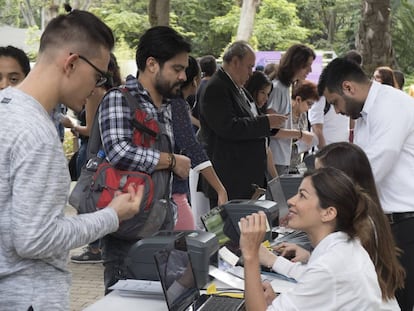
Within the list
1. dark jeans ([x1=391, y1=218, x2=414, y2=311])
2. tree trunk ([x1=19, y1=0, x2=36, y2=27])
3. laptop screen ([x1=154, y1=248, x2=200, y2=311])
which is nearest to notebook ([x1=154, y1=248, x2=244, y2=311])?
laptop screen ([x1=154, y1=248, x2=200, y2=311])

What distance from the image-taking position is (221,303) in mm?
2531

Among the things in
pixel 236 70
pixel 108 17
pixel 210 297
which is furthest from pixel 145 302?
pixel 108 17

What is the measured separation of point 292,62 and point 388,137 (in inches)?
97.7

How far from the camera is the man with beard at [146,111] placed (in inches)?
112

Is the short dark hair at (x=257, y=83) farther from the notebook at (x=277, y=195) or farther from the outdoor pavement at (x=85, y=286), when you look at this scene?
the outdoor pavement at (x=85, y=286)

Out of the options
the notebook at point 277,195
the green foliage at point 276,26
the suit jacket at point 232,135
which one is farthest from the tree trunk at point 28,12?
the notebook at point 277,195

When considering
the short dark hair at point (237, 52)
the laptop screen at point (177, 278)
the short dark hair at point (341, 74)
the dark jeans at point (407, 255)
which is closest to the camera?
the laptop screen at point (177, 278)

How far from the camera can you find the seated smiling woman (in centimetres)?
215

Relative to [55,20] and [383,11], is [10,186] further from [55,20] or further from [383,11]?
[383,11]

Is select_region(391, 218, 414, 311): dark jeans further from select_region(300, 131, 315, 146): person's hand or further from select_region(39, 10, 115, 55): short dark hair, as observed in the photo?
select_region(300, 131, 315, 146): person's hand

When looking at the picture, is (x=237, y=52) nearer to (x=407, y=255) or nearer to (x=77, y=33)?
(x=407, y=255)

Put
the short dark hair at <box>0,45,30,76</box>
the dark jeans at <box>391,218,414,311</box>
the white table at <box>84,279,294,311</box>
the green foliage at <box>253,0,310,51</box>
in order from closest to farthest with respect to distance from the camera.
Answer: the white table at <box>84,279,294,311</box>, the dark jeans at <box>391,218,414,311</box>, the short dark hair at <box>0,45,30,76</box>, the green foliage at <box>253,0,310,51</box>

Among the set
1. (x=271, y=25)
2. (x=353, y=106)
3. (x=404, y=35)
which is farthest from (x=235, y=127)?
(x=271, y=25)

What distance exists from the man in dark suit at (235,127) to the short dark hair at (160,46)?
1.33 m
